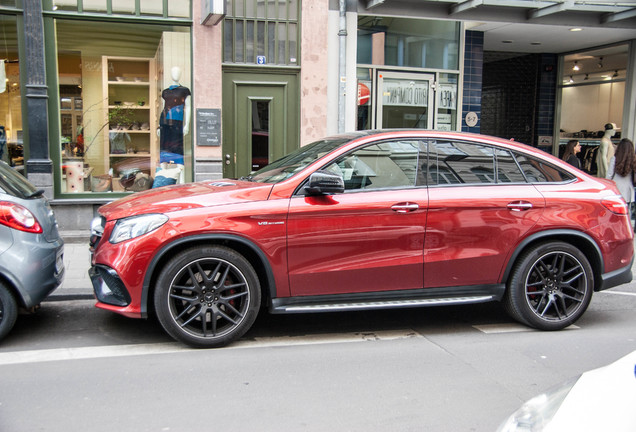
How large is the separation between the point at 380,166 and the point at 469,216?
35.0 inches

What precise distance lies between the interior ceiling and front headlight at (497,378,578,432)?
9425 mm

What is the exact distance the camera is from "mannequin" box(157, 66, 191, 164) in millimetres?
10539

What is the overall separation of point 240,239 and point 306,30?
703 centimetres

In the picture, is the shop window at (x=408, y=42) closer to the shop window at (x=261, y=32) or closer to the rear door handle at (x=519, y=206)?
the shop window at (x=261, y=32)

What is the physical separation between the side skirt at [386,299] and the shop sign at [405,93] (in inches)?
291

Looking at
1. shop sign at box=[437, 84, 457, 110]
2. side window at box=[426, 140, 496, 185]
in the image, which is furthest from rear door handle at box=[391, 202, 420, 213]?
shop sign at box=[437, 84, 457, 110]

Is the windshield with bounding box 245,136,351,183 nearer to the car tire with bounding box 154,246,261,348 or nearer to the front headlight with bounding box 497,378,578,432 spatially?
the car tire with bounding box 154,246,261,348

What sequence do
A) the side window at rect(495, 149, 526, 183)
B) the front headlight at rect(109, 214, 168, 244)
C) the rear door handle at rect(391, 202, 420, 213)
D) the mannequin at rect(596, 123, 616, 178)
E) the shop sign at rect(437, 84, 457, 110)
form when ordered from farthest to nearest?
the shop sign at rect(437, 84, 457, 110)
the mannequin at rect(596, 123, 616, 178)
the side window at rect(495, 149, 526, 183)
the rear door handle at rect(391, 202, 420, 213)
the front headlight at rect(109, 214, 168, 244)

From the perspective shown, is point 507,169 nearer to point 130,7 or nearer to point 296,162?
point 296,162

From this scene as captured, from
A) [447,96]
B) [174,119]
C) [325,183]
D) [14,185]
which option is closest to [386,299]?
[325,183]

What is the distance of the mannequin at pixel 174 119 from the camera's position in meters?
10.5

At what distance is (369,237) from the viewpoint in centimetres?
504

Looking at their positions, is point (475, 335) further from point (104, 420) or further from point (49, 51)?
point (49, 51)

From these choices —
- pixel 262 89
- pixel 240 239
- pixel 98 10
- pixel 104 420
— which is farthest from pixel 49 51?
pixel 104 420
